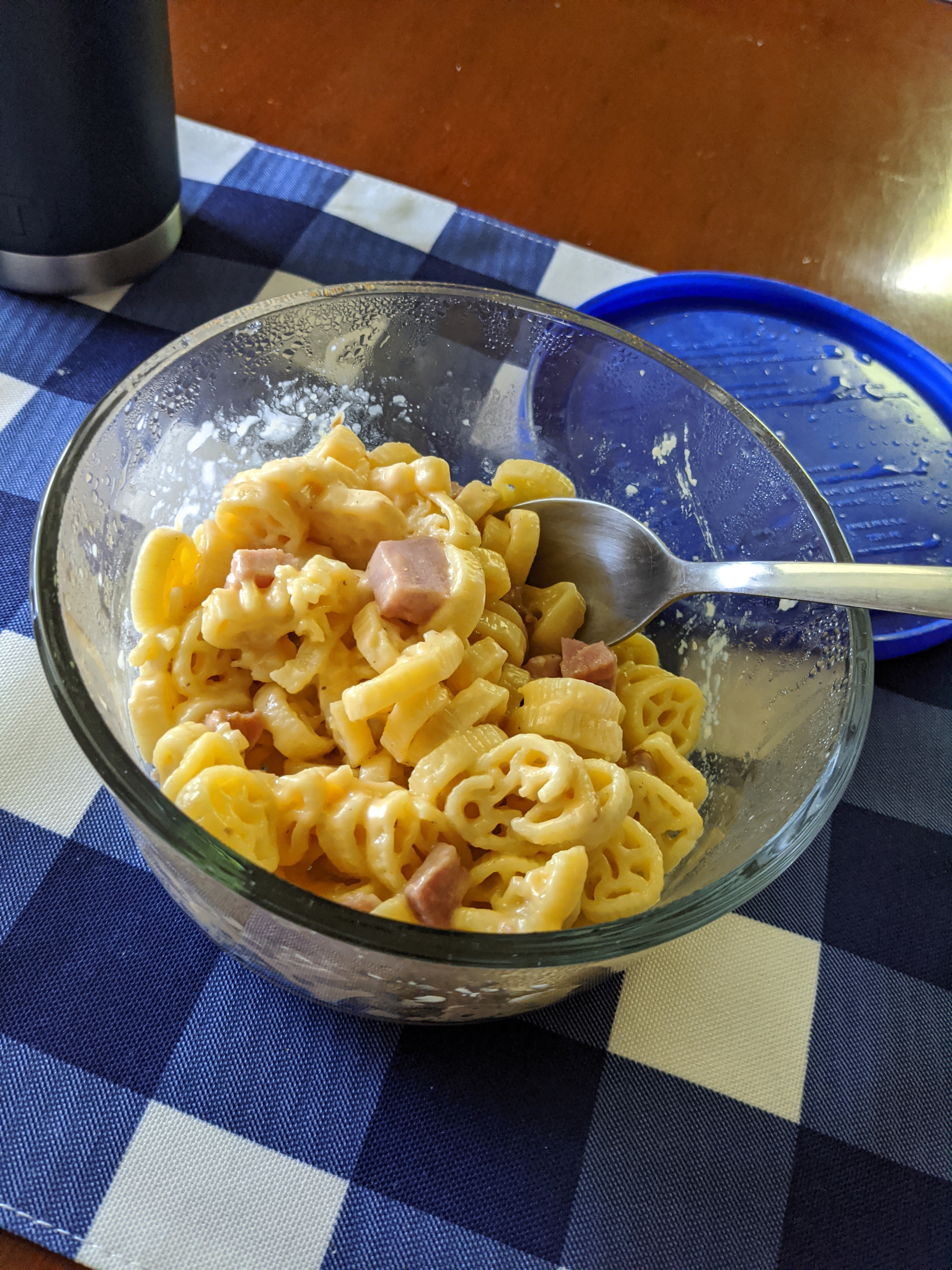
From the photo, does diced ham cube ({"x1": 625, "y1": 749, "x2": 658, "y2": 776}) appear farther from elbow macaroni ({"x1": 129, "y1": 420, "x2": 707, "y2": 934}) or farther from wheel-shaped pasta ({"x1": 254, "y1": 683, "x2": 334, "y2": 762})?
wheel-shaped pasta ({"x1": 254, "y1": 683, "x2": 334, "y2": 762})

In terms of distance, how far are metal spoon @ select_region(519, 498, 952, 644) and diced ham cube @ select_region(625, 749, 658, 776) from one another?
0.14 metres

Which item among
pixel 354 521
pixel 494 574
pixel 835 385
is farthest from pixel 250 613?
pixel 835 385

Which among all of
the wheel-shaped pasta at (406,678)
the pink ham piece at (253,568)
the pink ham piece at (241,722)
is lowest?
the pink ham piece at (241,722)

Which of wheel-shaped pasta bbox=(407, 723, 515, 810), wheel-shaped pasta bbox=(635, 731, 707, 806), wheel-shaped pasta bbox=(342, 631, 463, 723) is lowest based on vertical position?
wheel-shaped pasta bbox=(635, 731, 707, 806)

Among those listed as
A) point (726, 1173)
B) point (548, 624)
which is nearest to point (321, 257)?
point (548, 624)

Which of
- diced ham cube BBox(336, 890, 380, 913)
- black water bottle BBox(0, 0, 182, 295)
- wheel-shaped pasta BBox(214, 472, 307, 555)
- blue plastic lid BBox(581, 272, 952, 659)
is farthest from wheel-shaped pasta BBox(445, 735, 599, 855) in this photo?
black water bottle BBox(0, 0, 182, 295)

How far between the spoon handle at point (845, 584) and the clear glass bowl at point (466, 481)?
0.23 ft

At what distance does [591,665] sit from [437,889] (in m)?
0.30

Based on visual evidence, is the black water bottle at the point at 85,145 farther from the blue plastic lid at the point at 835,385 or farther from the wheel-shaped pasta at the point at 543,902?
the wheel-shaped pasta at the point at 543,902

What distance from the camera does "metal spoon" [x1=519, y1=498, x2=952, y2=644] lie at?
3.05 ft

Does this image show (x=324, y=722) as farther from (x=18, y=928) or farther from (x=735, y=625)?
(x=735, y=625)

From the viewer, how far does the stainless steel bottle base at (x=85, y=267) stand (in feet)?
4.84

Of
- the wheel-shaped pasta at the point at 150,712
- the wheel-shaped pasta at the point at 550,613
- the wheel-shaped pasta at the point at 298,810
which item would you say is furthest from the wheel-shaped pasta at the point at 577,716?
the wheel-shaped pasta at the point at 150,712

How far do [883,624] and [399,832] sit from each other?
0.78m
